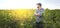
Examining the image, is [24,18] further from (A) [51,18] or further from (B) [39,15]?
(A) [51,18]

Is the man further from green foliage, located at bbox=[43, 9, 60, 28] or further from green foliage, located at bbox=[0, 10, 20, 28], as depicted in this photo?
green foliage, located at bbox=[0, 10, 20, 28]

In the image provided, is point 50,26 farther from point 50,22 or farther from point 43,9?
point 43,9

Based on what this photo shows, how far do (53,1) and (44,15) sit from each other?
0.18 meters

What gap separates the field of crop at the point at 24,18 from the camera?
126cm

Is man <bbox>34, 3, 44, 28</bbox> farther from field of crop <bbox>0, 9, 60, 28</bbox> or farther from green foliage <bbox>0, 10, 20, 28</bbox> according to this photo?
green foliage <bbox>0, 10, 20, 28</bbox>

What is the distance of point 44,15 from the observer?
4.22 ft

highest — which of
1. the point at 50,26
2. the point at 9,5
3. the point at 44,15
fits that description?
the point at 9,5

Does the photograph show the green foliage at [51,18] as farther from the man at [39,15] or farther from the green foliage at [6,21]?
the green foliage at [6,21]

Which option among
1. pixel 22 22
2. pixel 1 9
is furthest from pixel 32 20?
pixel 1 9

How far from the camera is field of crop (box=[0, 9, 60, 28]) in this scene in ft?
4.14

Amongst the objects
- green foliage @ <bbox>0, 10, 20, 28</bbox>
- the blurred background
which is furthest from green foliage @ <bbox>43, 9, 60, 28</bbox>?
green foliage @ <bbox>0, 10, 20, 28</bbox>

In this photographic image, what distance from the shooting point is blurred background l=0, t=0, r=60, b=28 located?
1.26 m

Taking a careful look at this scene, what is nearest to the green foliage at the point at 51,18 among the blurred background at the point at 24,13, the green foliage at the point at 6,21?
the blurred background at the point at 24,13

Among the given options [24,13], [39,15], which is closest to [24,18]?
[24,13]
